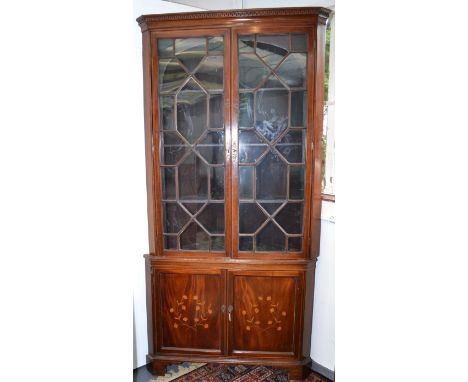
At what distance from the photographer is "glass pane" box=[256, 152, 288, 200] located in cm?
169

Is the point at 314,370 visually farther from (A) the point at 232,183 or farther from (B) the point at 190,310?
(A) the point at 232,183

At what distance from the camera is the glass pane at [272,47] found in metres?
Result: 1.60

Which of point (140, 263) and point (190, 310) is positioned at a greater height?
point (140, 263)

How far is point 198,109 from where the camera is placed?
5.54 feet

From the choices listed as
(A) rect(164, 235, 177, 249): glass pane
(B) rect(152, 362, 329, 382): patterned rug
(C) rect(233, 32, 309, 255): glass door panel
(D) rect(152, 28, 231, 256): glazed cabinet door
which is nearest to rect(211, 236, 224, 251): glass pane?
(D) rect(152, 28, 231, 256): glazed cabinet door

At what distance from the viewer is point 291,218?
1723mm

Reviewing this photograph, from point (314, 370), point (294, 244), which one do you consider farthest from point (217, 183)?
point (314, 370)

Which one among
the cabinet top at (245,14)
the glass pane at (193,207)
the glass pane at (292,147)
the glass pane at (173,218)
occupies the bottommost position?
the glass pane at (173,218)

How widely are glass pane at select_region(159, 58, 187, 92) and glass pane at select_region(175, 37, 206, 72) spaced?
1.5 inches

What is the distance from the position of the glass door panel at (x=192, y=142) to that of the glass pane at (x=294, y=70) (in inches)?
12.4

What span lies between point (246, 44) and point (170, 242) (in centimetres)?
114

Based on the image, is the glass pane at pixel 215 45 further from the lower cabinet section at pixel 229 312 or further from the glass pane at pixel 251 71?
the lower cabinet section at pixel 229 312

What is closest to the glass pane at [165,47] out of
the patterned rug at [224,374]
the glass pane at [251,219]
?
the glass pane at [251,219]

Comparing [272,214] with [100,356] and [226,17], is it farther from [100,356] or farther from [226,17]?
[100,356]
